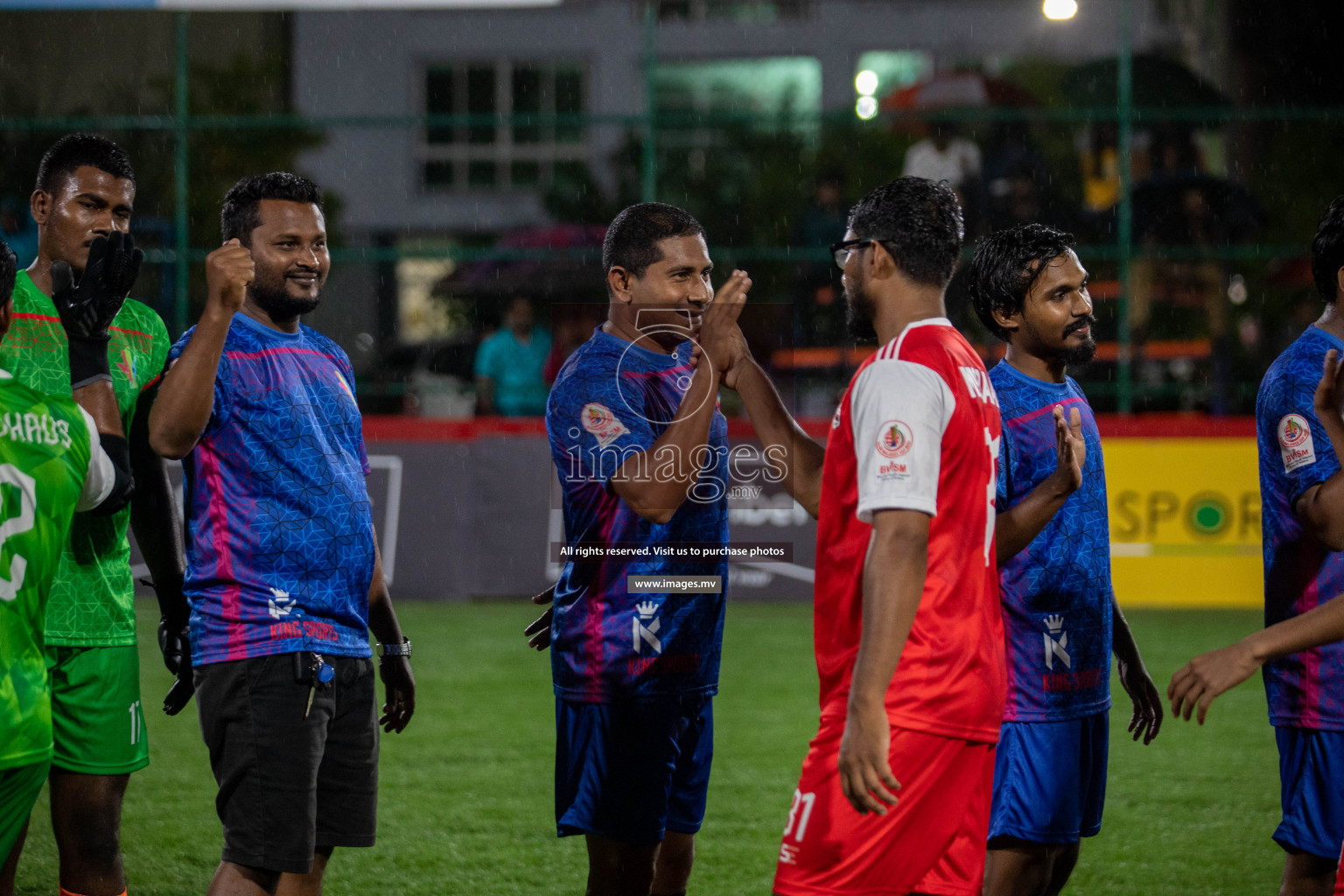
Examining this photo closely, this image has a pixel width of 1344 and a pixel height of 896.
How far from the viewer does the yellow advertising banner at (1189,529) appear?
11.4 meters

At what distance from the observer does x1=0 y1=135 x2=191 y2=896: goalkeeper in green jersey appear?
160 inches

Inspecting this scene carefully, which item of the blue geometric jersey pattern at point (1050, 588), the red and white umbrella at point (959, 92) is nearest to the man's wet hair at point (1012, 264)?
the blue geometric jersey pattern at point (1050, 588)

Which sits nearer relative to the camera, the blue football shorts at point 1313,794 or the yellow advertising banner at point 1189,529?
the blue football shorts at point 1313,794

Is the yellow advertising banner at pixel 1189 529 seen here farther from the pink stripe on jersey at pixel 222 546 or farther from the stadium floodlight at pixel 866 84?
the pink stripe on jersey at pixel 222 546

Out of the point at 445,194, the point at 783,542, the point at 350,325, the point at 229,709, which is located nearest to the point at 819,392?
the point at 783,542

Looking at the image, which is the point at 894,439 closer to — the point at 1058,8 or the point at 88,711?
the point at 88,711

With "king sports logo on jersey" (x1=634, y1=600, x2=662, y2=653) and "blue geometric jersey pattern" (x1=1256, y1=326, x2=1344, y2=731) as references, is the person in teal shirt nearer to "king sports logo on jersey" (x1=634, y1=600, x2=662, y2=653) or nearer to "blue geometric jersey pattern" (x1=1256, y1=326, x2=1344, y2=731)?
"king sports logo on jersey" (x1=634, y1=600, x2=662, y2=653)

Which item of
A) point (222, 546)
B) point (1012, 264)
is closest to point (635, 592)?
point (222, 546)

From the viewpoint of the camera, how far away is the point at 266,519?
12.4ft

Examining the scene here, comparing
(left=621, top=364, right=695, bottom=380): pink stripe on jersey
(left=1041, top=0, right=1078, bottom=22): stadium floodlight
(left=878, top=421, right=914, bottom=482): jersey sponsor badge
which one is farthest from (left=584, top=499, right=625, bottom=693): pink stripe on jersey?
(left=1041, top=0, right=1078, bottom=22): stadium floodlight

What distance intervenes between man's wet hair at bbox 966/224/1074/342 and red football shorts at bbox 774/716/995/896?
1718 millimetres

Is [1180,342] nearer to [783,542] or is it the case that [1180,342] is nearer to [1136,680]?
[783,542]

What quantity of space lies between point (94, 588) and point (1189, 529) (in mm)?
9512

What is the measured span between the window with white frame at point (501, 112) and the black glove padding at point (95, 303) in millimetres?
24742
